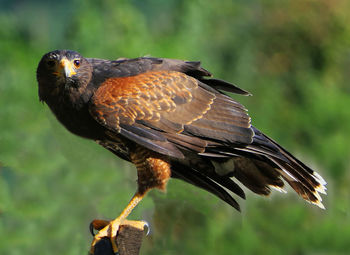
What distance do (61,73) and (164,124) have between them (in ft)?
2.48

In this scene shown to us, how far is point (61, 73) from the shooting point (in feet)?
12.9

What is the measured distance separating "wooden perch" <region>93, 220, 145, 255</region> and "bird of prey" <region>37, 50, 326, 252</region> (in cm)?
6

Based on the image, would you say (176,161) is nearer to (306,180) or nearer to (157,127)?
(157,127)

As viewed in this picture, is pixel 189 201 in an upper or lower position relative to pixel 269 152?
lower

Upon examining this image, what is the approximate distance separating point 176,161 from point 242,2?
7.97 m

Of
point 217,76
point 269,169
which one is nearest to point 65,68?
point 269,169

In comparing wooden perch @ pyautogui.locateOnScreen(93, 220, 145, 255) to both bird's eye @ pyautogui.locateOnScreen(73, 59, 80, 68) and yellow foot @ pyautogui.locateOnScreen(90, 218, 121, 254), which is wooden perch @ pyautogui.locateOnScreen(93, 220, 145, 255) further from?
bird's eye @ pyautogui.locateOnScreen(73, 59, 80, 68)

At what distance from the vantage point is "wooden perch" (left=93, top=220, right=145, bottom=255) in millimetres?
3643

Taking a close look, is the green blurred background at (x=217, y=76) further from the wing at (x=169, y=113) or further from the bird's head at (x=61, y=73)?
the wing at (x=169, y=113)

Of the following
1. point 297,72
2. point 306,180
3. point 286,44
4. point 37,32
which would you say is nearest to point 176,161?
point 306,180

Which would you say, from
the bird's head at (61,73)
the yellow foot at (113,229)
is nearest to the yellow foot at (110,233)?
the yellow foot at (113,229)

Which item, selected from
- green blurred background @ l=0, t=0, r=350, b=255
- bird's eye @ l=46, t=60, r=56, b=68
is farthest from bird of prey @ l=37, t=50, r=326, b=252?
green blurred background @ l=0, t=0, r=350, b=255

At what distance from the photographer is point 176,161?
4.34 m

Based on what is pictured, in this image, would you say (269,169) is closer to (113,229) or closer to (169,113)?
(169,113)
